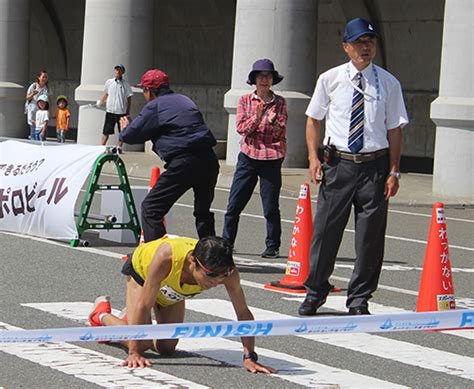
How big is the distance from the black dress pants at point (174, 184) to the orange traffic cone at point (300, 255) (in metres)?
0.84

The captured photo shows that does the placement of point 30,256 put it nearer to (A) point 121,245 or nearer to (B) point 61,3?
(A) point 121,245

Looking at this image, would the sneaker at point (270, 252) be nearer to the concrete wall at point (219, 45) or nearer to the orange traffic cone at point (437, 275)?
the orange traffic cone at point (437, 275)

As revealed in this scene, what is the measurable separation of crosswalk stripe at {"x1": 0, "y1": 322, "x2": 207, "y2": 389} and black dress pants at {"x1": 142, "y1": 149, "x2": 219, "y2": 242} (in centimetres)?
313

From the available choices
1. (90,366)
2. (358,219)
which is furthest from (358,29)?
(90,366)

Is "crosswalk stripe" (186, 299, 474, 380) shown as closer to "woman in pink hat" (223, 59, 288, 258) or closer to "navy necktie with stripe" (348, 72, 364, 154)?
"navy necktie with stripe" (348, 72, 364, 154)

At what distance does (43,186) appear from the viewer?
15656 mm

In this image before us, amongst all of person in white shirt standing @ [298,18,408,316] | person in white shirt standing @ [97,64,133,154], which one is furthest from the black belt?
person in white shirt standing @ [97,64,133,154]

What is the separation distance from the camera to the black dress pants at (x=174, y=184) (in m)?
12.5

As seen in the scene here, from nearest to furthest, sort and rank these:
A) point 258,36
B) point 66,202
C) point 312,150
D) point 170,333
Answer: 1. point 170,333
2. point 312,150
3. point 66,202
4. point 258,36

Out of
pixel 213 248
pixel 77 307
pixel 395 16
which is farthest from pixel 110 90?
pixel 213 248

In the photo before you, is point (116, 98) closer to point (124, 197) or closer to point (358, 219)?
point (124, 197)

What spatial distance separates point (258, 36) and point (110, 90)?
3.73 meters

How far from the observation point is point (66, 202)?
1532 cm

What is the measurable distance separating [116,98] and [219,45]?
8665 mm
